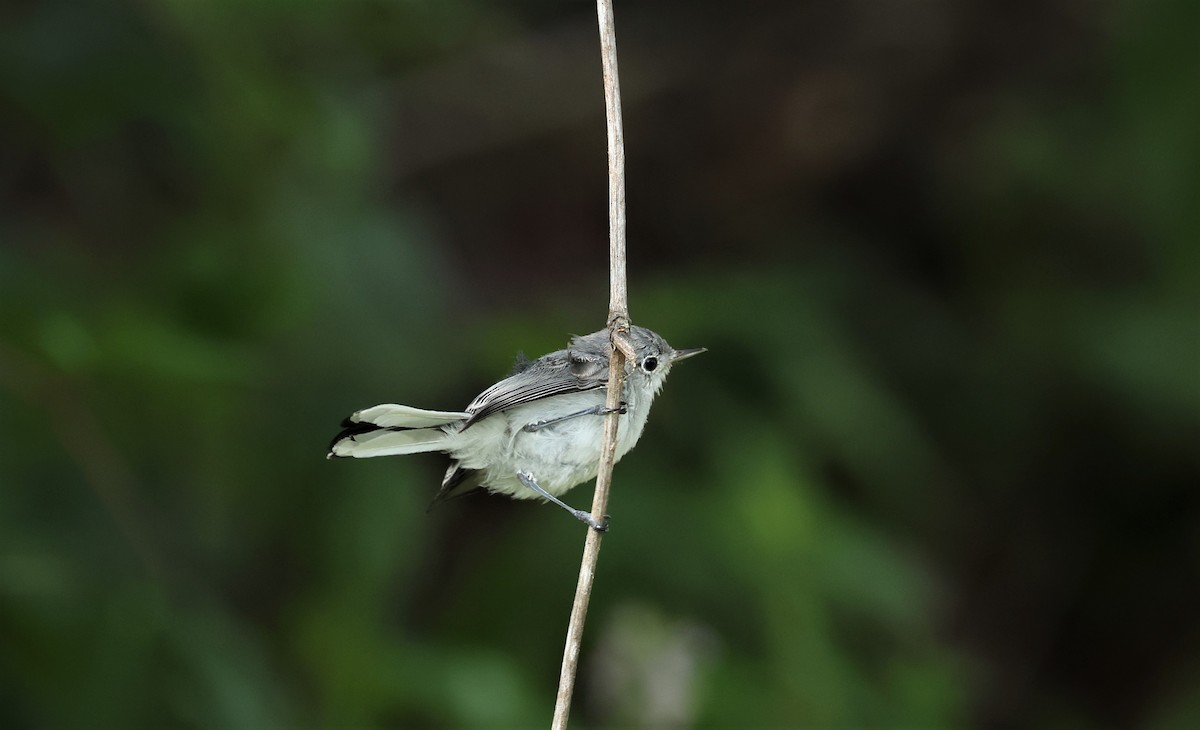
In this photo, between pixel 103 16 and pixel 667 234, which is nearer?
pixel 103 16

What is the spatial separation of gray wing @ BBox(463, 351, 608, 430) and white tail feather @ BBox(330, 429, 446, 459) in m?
0.09

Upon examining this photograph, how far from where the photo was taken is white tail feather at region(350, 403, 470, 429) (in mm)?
2387

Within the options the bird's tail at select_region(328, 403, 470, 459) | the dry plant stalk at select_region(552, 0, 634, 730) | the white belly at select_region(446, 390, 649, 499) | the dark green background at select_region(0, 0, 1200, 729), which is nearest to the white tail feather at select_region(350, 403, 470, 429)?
the bird's tail at select_region(328, 403, 470, 459)

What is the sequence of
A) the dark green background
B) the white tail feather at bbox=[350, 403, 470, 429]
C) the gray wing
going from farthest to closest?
the dark green background < the gray wing < the white tail feather at bbox=[350, 403, 470, 429]

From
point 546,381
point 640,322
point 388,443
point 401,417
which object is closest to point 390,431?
point 388,443

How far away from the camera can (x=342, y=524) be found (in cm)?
511

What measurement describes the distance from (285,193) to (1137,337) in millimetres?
4187

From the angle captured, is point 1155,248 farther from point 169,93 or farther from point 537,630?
point 169,93

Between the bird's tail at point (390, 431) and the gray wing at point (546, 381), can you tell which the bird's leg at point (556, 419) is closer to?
the gray wing at point (546, 381)

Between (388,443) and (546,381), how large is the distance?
437mm

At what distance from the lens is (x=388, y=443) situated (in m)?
2.76

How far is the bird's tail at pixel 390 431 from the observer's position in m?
2.44

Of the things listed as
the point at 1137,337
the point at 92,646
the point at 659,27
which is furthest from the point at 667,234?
the point at 92,646

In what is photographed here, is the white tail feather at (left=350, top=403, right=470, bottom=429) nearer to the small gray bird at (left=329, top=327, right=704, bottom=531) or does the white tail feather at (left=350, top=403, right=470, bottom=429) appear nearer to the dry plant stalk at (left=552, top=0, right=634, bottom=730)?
the small gray bird at (left=329, top=327, right=704, bottom=531)
